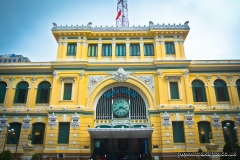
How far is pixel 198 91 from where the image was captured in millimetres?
28766

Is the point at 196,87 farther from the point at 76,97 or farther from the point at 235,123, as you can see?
the point at 76,97

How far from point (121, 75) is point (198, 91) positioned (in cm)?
1120

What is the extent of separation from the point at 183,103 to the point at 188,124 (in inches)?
109

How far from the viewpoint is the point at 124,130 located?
24.2 metres

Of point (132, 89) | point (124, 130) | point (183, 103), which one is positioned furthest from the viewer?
point (132, 89)

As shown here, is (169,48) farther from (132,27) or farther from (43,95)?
(43,95)

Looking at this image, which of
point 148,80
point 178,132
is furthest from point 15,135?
point 178,132

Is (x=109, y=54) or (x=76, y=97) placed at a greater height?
(x=109, y=54)

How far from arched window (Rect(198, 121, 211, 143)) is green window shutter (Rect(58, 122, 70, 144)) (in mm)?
17289

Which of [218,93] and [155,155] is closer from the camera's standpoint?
[155,155]

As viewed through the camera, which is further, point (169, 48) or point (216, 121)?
point (169, 48)

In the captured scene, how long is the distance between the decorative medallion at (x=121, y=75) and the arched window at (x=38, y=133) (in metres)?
11.7

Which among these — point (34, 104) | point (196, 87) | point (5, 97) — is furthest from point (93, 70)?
point (196, 87)

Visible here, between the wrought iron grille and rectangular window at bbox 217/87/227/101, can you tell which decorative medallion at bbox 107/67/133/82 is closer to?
the wrought iron grille
